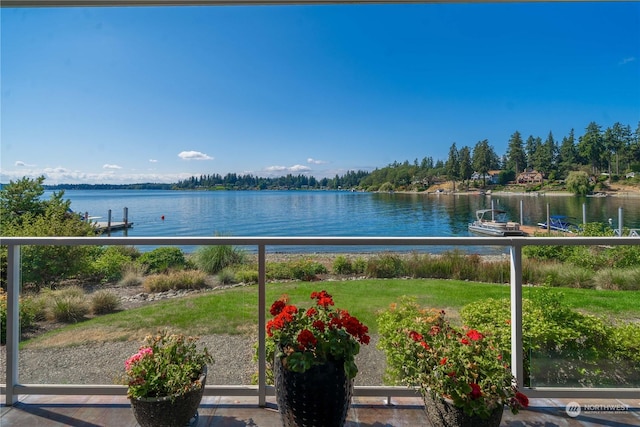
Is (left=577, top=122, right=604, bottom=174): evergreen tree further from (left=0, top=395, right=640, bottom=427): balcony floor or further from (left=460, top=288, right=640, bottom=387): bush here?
(left=0, top=395, right=640, bottom=427): balcony floor

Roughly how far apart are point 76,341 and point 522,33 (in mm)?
6607

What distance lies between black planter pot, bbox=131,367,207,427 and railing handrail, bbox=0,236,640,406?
0.41 meters

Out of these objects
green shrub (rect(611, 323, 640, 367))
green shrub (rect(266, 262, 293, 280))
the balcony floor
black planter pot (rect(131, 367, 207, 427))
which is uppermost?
green shrub (rect(266, 262, 293, 280))

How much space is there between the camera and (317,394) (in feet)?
4.99

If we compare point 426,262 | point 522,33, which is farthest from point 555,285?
point 522,33

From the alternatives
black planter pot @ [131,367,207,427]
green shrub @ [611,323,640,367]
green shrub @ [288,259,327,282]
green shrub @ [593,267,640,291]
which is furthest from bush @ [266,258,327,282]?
green shrub @ [611,323,640,367]

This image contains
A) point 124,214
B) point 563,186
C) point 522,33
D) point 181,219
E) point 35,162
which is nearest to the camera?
point 563,186

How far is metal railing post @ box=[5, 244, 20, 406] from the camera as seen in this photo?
2.04m

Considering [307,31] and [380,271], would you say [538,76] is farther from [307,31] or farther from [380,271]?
[380,271]

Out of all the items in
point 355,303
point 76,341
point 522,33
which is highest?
point 522,33

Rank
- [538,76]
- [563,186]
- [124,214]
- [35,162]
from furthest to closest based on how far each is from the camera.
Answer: [124,214]
[538,76]
[35,162]
[563,186]

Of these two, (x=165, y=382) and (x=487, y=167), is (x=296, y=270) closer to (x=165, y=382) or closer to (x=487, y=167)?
(x=165, y=382)

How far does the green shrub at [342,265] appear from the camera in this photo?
81.3 inches

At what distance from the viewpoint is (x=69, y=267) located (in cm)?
209
